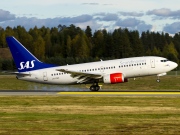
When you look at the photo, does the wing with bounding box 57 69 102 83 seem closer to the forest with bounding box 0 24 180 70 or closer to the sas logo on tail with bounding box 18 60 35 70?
the sas logo on tail with bounding box 18 60 35 70

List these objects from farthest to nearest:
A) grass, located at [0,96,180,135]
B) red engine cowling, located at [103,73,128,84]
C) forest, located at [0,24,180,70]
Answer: forest, located at [0,24,180,70]
red engine cowling, located at [103,73,128,84]
grass, located at [0,96,180,135]

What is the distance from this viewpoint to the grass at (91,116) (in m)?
21.5

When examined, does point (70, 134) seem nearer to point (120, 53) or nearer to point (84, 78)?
point (84, 78)

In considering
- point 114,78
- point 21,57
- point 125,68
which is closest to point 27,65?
point 21,57

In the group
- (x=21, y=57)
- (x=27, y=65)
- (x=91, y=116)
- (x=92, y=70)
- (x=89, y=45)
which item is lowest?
(x=91, y=116)

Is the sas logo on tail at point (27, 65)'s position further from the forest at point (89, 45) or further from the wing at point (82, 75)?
the forest at point (89, 45)

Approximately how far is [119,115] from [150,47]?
565 feet

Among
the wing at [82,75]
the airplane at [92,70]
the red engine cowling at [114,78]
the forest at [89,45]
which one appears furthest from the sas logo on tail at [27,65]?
the forest at [89,45]

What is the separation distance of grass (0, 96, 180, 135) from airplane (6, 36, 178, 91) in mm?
12604

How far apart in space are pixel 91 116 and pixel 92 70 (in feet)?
78.5

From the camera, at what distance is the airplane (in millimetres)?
48875

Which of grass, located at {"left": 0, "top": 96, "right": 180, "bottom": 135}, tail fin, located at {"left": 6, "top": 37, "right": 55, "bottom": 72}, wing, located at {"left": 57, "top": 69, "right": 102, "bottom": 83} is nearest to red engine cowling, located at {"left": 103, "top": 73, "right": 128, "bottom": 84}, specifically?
wing, located at {"left": 57, "top": 69, "right": 102, "bottom": 83}

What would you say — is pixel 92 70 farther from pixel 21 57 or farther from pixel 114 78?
pixel 21 57

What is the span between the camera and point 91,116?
26.2 m
